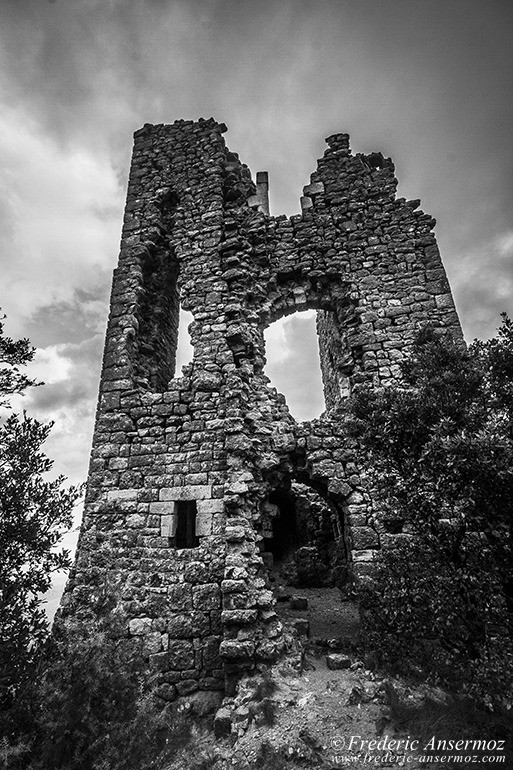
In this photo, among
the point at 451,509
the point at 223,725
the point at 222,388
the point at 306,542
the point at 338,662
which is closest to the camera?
the point at 451,509

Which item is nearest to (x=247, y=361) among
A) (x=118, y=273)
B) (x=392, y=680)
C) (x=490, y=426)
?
(x=118, y=273)

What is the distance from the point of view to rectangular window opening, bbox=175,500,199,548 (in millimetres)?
7492

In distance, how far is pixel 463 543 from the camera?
4.65 meters

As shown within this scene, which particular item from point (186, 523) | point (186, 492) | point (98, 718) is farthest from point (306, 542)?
point (98, 718)

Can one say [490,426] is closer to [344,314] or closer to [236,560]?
[236,560]

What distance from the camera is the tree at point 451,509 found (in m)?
4.16

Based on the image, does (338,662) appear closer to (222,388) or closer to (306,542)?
(222,388)

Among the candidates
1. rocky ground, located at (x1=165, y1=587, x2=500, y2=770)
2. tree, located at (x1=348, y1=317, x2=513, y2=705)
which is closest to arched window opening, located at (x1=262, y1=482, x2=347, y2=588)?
rocky ground, located at (x1=165, y1=587, x2=500, y2=770)

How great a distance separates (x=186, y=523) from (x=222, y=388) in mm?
2685

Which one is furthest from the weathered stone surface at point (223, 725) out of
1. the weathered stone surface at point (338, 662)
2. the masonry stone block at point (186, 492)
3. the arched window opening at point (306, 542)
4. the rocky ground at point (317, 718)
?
the arched window opening at point (306, 542)

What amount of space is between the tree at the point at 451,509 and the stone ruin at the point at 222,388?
1738 mm

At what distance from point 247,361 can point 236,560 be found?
3910 mm

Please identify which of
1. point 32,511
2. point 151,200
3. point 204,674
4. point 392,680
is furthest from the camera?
point 151,200

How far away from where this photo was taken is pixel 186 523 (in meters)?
7.65
